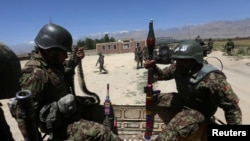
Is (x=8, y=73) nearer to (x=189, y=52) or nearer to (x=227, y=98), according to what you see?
(x=189, y=52)

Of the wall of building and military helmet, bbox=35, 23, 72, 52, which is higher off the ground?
military helmet, bbox=35, 23, 72, 52

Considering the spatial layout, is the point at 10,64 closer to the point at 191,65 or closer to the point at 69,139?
the point at 69,139

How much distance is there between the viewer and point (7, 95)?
8.58ft

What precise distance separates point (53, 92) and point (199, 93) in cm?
190

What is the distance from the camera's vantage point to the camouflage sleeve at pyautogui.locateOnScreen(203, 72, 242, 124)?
3473 millimetres

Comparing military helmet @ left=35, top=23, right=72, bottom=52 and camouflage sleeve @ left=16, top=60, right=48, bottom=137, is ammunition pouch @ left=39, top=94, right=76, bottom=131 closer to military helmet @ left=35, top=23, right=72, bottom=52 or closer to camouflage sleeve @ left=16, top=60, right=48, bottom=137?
camouflage sleeve @ left=16, top=60, right=48, bottom=137

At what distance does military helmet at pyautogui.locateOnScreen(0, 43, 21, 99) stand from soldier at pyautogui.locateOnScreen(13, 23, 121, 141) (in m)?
0.21

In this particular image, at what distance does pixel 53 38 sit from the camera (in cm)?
316

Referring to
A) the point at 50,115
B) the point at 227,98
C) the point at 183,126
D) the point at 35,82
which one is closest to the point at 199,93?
the point at 227,98

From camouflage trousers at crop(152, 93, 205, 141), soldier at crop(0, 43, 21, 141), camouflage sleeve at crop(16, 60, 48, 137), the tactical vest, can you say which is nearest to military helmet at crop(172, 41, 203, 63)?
the tactical vest

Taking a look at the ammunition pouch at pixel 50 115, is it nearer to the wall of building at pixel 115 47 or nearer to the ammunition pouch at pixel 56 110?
the ammunition pouch at pixel 56 110

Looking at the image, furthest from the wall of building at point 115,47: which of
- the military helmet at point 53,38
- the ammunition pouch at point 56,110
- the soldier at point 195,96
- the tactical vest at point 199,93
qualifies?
the ammunition pouch at point 56,110

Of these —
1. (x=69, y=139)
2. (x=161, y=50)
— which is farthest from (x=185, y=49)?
(x=161, y=50)

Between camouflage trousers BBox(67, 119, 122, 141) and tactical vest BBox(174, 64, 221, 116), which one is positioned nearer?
camouflage trousers BBox(67, 119, 122, 141)
